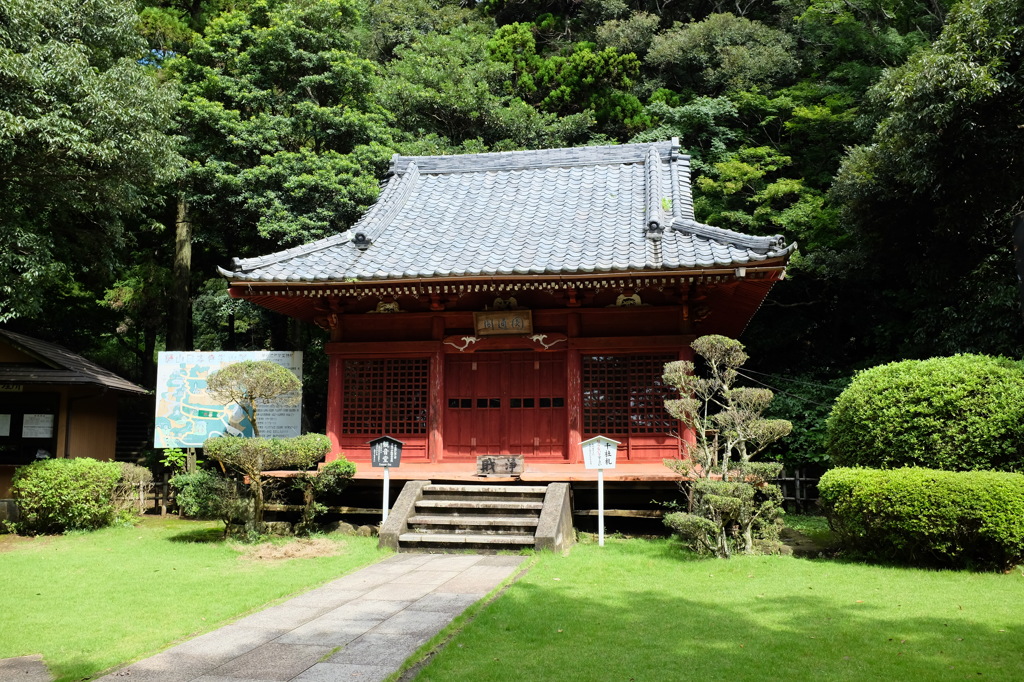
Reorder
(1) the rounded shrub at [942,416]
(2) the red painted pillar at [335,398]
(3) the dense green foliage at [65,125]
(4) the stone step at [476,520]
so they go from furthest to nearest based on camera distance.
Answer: (2) the red painted pillar at [335,398] < (3) the dense green foliage at [65,125] < (4) the stone step at [476,520] < (1) the rounded shrub at [942,416]

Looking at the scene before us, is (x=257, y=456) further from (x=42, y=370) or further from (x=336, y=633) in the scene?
(x=42, y=370)

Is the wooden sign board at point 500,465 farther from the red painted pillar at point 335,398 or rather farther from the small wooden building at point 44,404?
the small wooden building at point 44,404

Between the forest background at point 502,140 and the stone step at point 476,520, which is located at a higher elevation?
the forest background at point 502,140

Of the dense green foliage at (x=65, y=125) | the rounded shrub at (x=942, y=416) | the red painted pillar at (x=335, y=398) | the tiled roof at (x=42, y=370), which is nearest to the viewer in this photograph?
the rounded shrub at (x=942, y=416)

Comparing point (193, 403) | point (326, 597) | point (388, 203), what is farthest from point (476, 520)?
point (388, 203)

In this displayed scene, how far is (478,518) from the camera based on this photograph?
986 centimetres

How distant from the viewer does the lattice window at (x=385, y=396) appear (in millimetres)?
12523

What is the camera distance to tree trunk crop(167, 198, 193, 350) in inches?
741

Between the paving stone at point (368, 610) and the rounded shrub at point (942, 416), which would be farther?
the rounded shrub at point (942, 416)

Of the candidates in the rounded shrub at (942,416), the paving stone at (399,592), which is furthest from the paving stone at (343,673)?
the rounded shrub at (942,416)

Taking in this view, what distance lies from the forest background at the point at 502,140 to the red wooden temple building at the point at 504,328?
13.1 ft

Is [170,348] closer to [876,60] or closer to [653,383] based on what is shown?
[653,383]

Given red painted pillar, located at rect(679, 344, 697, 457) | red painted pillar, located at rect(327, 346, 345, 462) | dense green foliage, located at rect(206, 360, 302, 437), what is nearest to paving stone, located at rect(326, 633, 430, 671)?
dense green foliage, located at rect(206, 360, 302, 437)

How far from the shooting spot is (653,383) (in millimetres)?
11969
